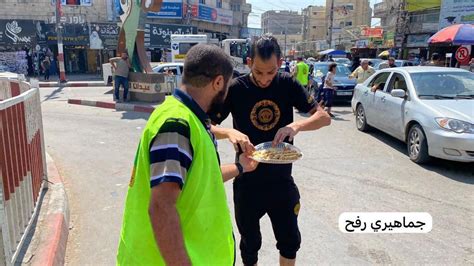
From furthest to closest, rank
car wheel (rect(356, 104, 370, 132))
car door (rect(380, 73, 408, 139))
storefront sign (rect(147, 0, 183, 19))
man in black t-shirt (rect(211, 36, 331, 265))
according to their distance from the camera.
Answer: storefront sign (rect(147, 0, 183, 19)), car wheel (rect(356, 104, 370, 132)), car door (rect(380, 73, 408, 139)), man in black t-shirt (rect(211, 36, 331, 265))

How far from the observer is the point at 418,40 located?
31.1m

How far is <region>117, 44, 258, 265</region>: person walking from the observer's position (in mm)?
1363

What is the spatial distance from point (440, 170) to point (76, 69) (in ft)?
104

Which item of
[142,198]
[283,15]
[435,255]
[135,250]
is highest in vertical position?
[283,15]

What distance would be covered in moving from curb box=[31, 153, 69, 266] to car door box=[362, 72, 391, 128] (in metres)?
5.87

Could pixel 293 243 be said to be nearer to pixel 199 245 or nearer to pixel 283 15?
pixel 199 245

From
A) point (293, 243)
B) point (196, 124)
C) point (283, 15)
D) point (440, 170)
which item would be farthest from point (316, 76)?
point (283, 15)

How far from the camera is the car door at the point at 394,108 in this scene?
675 cm

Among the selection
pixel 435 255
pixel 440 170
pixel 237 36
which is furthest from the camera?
pixel 237 36

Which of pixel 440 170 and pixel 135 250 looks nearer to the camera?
pixel 135 250

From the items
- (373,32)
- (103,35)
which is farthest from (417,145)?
(373,32)

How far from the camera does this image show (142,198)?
58.9 inches

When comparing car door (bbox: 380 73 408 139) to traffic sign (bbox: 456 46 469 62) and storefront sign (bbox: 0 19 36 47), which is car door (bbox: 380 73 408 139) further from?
storefront sign (bbox: 0 19 36 47)
